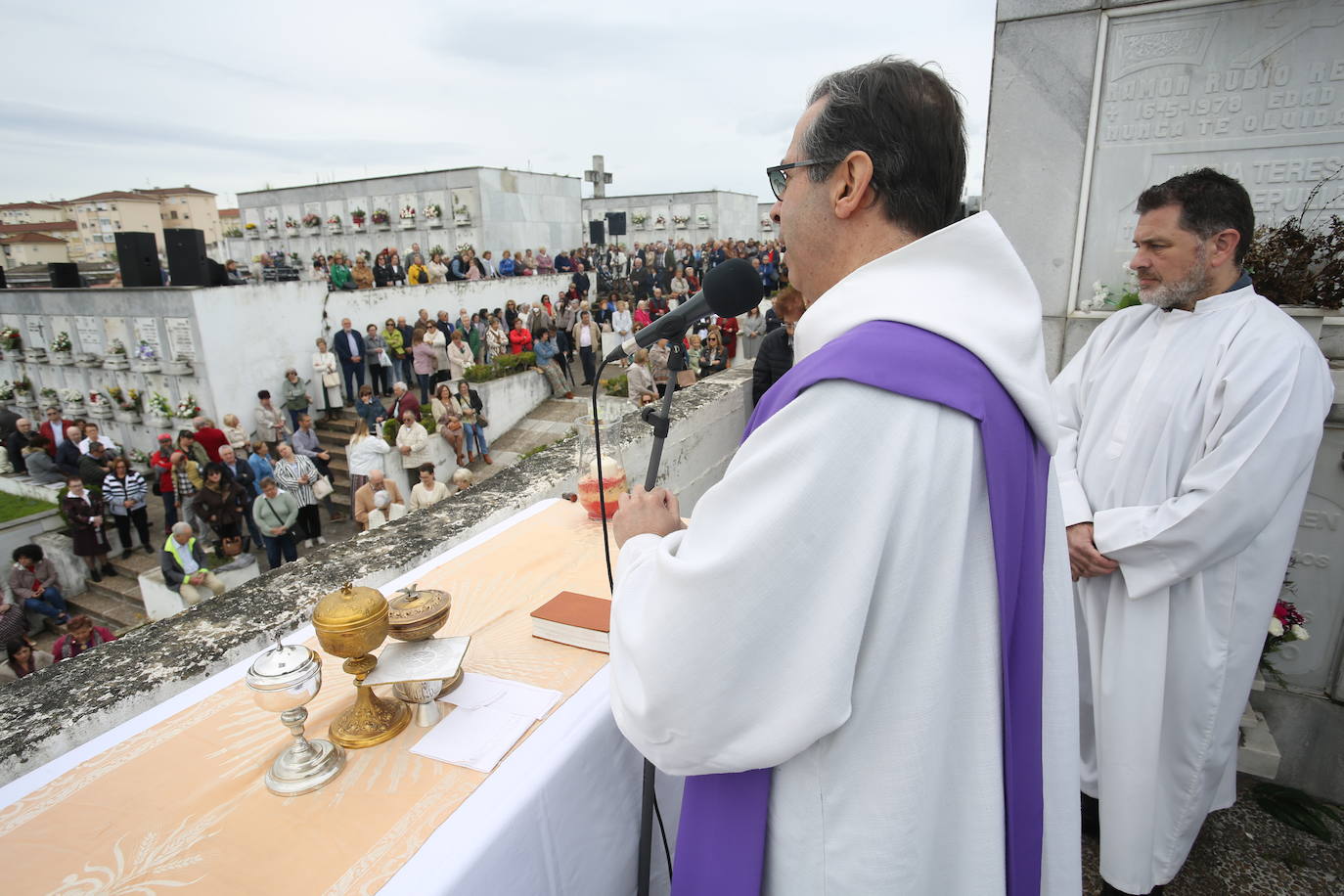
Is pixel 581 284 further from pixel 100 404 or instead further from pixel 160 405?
pixel 100 404

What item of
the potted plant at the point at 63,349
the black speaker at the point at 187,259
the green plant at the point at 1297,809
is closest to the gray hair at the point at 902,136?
the green plant at the point at 1297,809

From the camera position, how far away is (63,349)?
17.1 metres

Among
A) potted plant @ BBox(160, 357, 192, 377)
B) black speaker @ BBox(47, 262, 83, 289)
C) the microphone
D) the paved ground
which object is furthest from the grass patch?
the paved ground

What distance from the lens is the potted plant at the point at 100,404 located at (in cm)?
1644

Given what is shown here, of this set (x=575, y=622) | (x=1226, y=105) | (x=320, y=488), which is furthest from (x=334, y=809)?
(x=320, y=488)

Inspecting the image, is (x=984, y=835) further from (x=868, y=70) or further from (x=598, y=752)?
(x=868, y=70)

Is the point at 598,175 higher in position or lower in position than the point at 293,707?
higher

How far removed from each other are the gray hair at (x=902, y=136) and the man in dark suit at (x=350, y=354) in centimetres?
1639

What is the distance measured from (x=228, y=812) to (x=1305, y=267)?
4.14 metres

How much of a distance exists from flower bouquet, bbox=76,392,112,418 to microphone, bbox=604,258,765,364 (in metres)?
19.8

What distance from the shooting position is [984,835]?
1132mm

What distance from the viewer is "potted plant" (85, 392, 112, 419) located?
16438 millimetres

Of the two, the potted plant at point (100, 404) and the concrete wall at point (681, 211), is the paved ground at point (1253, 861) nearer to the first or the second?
the potted plant at point (100, 404)

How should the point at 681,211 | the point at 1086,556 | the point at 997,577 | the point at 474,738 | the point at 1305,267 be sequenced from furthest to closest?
the point at 681,211, the point at 1305,267, the point at 1086,556, the point at 474,738, the point at 997,577
